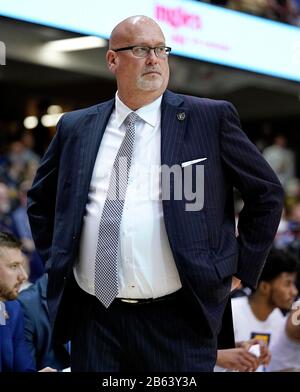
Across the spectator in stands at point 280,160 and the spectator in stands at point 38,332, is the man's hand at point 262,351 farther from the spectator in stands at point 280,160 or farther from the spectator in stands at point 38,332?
the spectator in stands at point 280,160

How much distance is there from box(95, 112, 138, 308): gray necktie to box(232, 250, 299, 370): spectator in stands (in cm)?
188

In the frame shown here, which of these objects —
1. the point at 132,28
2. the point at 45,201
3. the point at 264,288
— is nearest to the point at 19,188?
the point at 264,288

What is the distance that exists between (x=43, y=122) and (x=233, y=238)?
10.4 m

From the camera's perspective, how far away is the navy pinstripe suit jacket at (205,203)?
8.82 feet

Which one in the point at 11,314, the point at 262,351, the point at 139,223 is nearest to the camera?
the point at 139,223

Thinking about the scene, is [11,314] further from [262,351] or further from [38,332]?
[262,351]

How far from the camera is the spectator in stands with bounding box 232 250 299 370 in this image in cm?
→ 449

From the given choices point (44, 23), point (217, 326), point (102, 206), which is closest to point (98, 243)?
point (102, 206)

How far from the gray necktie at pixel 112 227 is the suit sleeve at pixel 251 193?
0.33m

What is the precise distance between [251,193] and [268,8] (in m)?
6.07

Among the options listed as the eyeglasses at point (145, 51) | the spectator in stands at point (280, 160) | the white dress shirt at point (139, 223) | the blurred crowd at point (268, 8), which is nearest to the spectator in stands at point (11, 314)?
the white dress shirt at point (139, 223)

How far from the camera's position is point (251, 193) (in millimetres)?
2805

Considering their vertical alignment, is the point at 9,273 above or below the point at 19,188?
below

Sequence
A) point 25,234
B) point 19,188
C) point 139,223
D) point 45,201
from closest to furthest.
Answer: point 139,223
point 45,201
point 25,234
point 19,188
